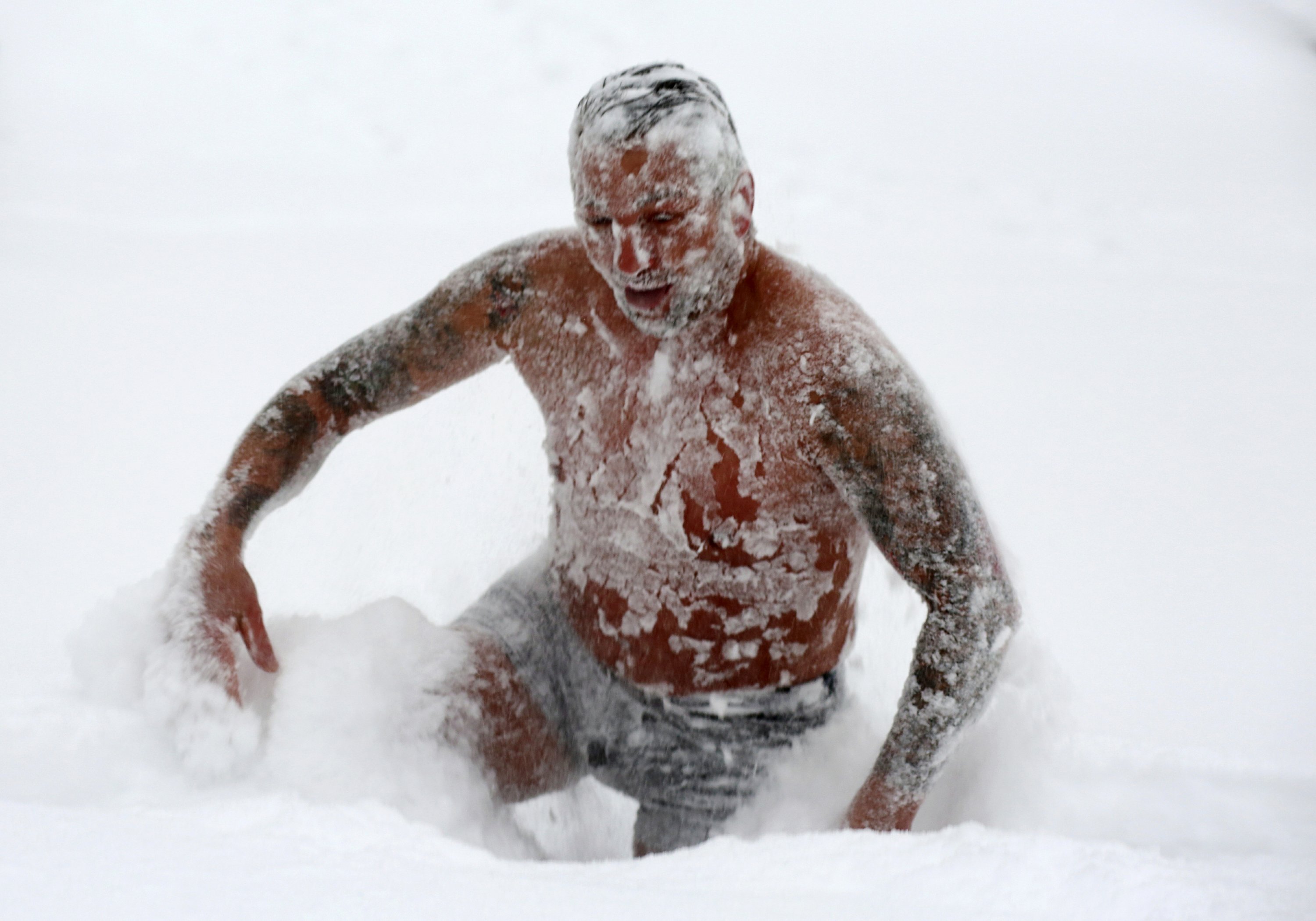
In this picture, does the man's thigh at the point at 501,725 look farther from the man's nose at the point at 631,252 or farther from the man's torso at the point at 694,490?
the man's nose at the point at 631,252

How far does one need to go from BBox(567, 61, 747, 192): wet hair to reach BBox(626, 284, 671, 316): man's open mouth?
0.43ft

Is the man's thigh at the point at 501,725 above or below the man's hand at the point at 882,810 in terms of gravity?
above

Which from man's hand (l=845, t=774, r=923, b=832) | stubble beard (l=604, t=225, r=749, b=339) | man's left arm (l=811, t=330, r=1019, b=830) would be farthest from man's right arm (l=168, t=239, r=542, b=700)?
man's hand (l=845, t=774, r=923, b=832)

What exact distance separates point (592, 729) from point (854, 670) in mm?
438

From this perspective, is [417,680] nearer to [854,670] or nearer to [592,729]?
[592,729]

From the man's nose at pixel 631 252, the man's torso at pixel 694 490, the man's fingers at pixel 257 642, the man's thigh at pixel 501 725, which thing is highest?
the man's nose at pixel 631 252

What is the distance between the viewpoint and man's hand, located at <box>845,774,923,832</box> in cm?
133

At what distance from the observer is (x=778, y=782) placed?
153cm

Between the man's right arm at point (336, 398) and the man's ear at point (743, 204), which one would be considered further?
the man's right arm at point (336, 398)

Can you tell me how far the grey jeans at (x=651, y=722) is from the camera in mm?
1518

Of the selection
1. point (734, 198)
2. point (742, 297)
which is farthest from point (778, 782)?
point (734, 198)

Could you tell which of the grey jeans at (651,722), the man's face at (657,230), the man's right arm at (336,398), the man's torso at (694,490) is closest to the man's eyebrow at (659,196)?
the man's face at (657,230)

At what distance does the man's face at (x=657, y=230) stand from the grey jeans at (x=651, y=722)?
49cm

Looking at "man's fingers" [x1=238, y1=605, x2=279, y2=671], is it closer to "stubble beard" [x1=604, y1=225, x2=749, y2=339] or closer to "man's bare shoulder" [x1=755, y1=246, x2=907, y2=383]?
"stubble beard" [x1=604, y1=225, x2=749, y2=339]
